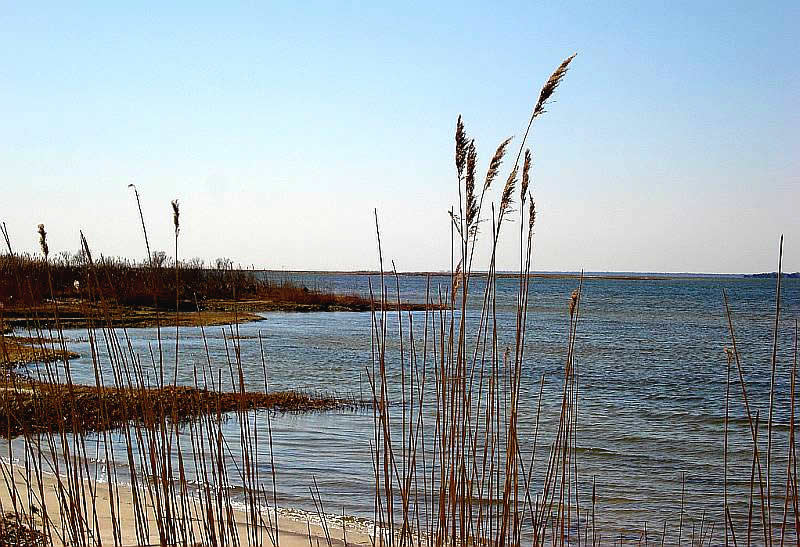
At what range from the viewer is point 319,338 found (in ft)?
70.9

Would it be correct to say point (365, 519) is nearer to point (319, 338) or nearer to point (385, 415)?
point (385, 415)

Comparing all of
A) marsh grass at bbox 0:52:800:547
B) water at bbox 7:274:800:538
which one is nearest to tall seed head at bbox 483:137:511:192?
marsh grass at bbox 0:52:800:547

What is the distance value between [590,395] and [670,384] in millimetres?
2429

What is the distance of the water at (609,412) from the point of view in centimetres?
679

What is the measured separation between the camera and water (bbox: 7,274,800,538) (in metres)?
6.79

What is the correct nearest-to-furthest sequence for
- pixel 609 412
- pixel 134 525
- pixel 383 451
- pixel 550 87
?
pixel 550 87
pixel 134 525
pixel 383 451
pixel 609 412

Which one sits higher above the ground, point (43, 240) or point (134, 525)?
point (43, 240)

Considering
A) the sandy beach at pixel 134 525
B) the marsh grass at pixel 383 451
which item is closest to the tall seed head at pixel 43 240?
the marsh grass at pixel 383 451

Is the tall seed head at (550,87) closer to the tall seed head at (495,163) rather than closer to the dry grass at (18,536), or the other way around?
the tall seed head at (495,163)

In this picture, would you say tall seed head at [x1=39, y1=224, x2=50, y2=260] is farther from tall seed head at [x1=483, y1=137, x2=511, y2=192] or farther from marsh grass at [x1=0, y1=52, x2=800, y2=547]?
tall seed head at [x1=483, y1=137, x2=511, y2=192]

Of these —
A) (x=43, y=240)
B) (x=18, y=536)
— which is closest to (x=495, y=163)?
(x=43, y=240)

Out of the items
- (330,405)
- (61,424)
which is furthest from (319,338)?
(61,424)

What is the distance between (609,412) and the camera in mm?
11250

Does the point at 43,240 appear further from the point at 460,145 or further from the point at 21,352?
the point at 21,352
